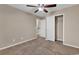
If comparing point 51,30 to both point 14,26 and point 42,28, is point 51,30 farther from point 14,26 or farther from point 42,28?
point 14,26

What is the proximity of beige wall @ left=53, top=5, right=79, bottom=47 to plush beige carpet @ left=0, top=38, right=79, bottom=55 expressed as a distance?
0.17m

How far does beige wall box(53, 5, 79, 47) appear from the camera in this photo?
1854 mm

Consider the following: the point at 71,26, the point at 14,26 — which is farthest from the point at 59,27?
the point at 14,26

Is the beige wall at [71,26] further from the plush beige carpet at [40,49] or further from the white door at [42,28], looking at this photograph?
the white door at [42,28]

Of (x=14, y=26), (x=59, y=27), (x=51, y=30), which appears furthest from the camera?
(x=51, y=30)

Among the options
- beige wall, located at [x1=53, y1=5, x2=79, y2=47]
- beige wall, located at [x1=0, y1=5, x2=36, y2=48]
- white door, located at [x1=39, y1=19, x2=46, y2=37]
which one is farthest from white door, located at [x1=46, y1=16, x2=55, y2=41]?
beige wall, located at [x1=0, y1=5, x2=36, y2=48]

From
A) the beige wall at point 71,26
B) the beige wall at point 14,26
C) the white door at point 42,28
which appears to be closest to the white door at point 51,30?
the white door at point 42,28

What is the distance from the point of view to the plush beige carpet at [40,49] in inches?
67.9

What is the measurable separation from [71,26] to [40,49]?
893 mm

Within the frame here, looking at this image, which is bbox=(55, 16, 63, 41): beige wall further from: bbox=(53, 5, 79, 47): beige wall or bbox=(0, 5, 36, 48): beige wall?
bbox=(0, 5, 36, 48): beige wall

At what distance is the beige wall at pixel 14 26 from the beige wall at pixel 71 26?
2.32 feet

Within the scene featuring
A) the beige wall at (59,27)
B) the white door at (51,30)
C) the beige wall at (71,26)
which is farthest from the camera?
the white door at (51,30)

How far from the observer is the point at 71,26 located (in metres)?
1.98

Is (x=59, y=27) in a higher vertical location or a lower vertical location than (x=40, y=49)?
higher
